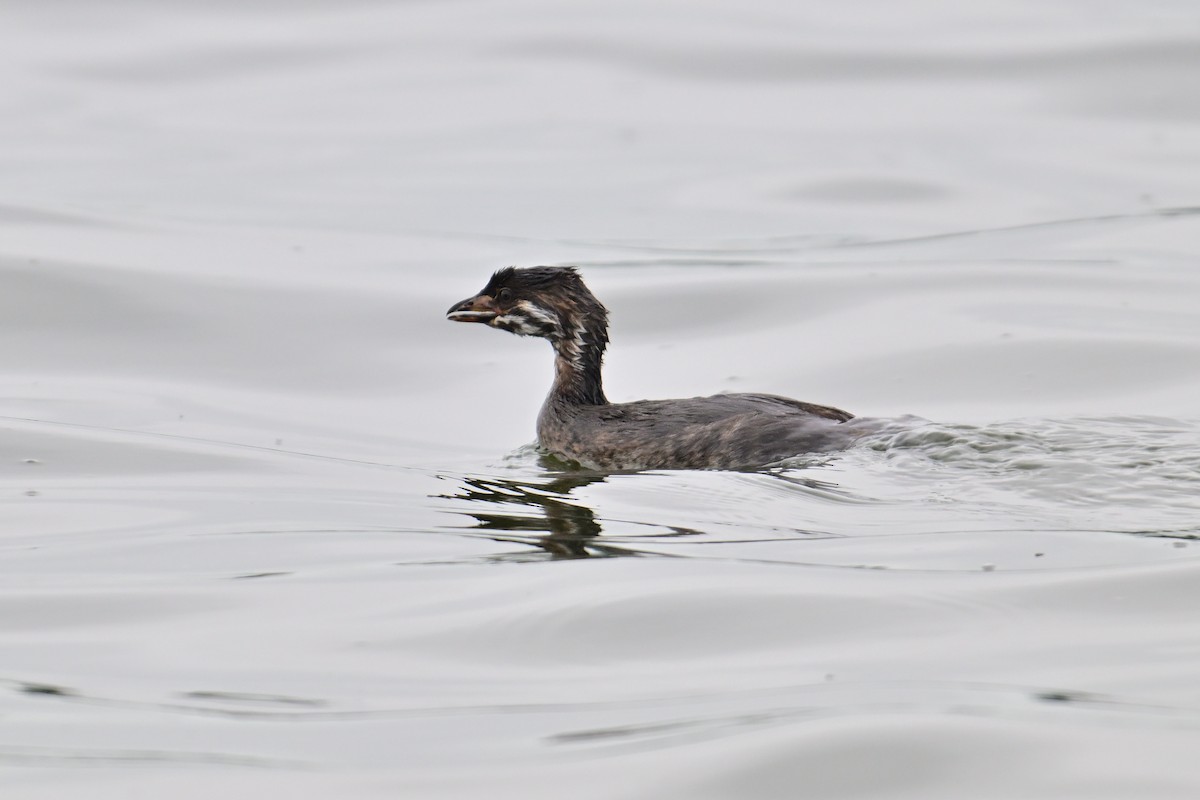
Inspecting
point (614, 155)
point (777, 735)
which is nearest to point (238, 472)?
point (777, 735)

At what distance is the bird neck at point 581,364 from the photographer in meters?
10.2

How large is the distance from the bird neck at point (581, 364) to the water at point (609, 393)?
22.8 inches

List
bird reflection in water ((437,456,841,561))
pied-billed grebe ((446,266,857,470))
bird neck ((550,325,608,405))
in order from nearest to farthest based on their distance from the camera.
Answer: bird reflection in water ((437,456,841,561))
pied-billed grebe ((446,266,857,470))
bird neck ((550,325,608,405))

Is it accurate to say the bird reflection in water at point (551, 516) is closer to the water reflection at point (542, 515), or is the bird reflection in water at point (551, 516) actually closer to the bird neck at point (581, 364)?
the water reflection at point (542, 515)

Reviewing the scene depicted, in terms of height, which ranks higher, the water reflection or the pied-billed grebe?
the pied-billed grebe

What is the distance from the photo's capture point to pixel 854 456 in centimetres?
866

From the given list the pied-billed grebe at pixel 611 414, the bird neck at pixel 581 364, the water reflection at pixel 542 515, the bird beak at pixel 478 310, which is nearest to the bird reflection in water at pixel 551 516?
the water reflection at pixel 542 515

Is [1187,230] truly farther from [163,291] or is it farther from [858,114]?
[163,291]

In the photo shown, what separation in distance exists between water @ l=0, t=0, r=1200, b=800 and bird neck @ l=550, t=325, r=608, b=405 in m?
0.58

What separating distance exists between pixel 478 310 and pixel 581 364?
0.67 m

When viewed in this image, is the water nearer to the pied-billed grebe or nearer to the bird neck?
the pied-billed grebe

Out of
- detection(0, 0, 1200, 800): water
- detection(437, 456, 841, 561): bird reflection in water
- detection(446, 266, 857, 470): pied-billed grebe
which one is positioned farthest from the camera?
detection(446, 266, 857, 470): pied-billed grebe

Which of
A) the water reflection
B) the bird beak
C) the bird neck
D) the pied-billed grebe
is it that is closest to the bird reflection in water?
the water reflection

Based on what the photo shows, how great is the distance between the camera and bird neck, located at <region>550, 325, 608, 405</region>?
10.2 m
